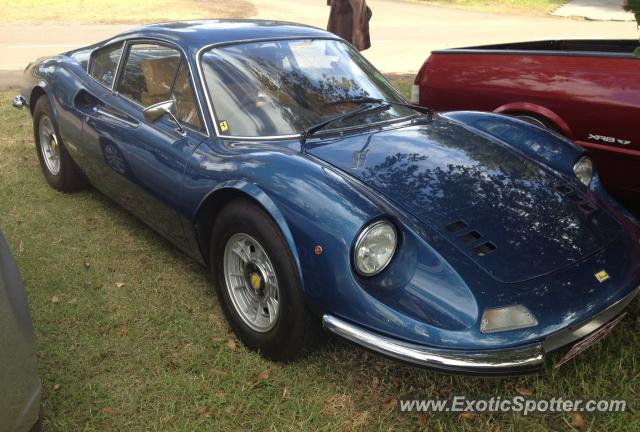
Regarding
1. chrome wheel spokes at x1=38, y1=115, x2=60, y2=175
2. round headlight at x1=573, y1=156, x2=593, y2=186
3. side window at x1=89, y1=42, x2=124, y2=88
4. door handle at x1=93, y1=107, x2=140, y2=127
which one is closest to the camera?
round headlight at x1=573, y1=156, x2=593, y2=186

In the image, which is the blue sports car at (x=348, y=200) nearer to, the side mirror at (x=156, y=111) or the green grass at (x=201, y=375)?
the side mirror at (x=156, y=111)

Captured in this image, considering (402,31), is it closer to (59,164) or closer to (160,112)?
(59,164)

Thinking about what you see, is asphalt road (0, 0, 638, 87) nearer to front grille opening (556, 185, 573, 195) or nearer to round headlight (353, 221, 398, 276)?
front grille opening (556, 185, 573, 195)

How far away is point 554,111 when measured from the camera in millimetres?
4000

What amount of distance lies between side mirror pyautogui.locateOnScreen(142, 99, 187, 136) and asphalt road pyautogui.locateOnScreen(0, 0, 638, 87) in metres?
6.85

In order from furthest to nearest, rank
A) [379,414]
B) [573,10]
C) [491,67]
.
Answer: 1. [573,10]
2. [491,67]
3. [379,414]

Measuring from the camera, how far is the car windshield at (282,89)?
2979mm

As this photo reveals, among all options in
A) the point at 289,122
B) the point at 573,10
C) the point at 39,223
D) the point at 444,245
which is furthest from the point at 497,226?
the point at 573,10

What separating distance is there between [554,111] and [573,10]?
20.1m

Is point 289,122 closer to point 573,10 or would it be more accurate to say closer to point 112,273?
point 112,273

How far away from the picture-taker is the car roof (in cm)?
326

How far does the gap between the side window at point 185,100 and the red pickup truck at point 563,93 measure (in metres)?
2.27

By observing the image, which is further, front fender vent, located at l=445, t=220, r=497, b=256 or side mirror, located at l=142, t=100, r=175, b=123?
side mirror, located at l=142, t=100, r=175, b=123

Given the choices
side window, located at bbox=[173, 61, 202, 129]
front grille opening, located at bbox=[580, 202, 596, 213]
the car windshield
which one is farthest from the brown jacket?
front grille opening, located at bbox=[580, 202, 596, 213]
